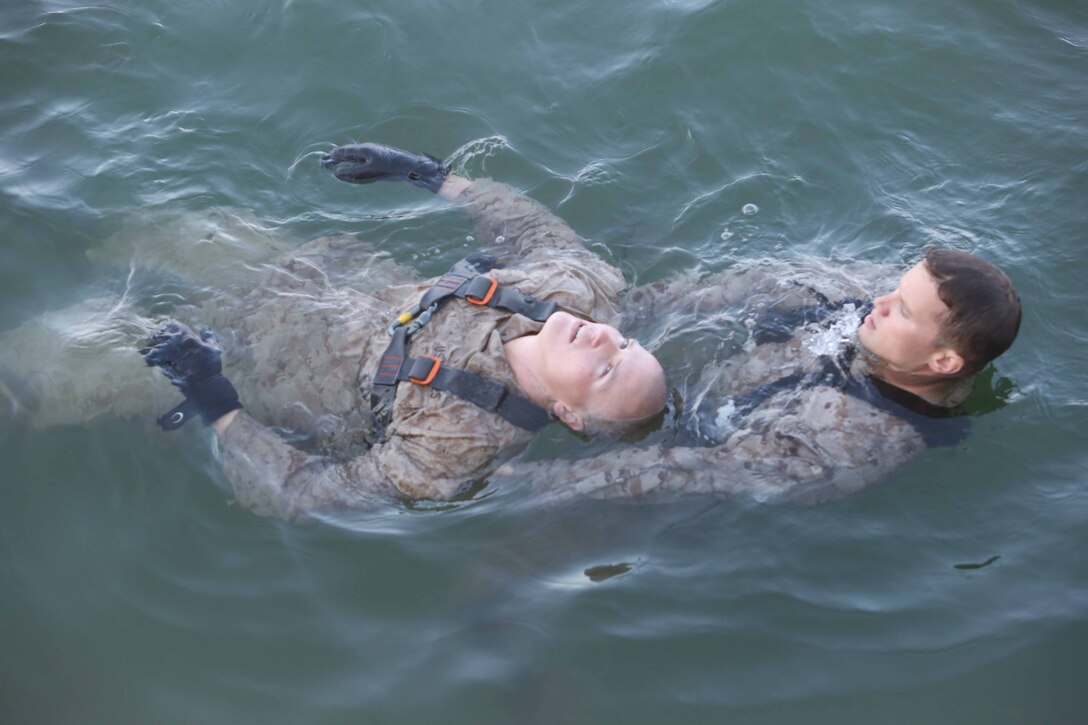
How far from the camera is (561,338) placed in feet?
14.7

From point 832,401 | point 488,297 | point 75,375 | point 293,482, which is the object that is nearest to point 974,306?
point 832,401

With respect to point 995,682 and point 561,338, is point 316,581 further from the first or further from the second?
point 995,682

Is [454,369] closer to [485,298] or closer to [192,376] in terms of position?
[485,298]

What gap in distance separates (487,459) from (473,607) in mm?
741

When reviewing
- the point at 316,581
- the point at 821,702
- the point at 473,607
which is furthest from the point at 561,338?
the point at 821,702

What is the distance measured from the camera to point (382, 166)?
18.7 feet

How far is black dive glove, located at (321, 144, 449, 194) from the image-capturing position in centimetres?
565

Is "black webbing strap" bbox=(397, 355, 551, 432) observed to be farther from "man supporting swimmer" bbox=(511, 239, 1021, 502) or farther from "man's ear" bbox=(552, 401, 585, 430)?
"man supporting swimmer" bbox=(511, 239, 1021, 502)

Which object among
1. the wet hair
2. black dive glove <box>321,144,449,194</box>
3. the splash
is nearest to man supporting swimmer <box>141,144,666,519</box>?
black dive glove <box>321,144,449,194</box>

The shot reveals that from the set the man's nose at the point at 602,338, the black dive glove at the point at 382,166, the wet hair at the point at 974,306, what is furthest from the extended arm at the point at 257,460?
the wet hair at the point at 974,306

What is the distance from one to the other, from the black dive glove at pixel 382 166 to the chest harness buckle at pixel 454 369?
1.17m

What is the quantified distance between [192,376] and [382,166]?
1.88 metres

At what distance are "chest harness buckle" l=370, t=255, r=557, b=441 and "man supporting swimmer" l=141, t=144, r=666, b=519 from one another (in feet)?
0.12

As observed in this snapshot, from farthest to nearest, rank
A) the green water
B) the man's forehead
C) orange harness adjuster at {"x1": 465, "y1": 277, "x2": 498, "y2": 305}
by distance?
orange harness adjuster at {"x1": 465, "y1": 277, "x2": 498, "y2": 305}
the man's forehead
the green water
